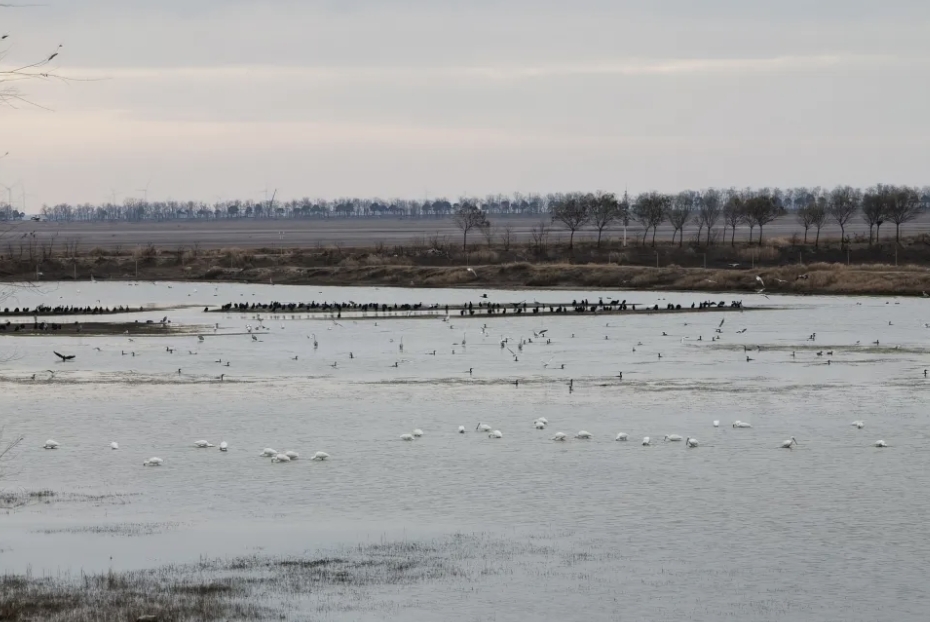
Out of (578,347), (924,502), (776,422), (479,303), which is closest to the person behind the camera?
(924,502)

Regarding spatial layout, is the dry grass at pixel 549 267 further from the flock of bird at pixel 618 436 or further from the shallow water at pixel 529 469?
the flock of bird at pixel 618 436

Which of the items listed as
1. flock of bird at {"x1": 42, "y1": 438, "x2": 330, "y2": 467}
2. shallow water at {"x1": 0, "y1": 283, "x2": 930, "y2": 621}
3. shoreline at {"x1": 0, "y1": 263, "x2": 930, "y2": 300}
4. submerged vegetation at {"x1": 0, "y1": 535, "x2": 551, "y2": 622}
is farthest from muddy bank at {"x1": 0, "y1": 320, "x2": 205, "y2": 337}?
submerged vegetation at {"x1": 0, "y1": 535, "x2": 551, "y2": 622}

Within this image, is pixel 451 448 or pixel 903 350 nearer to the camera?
pixel 451 448

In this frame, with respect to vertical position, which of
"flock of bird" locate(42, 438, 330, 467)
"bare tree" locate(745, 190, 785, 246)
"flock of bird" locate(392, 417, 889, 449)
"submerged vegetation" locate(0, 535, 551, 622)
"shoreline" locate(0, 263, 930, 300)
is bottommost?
"submerged vegetation" locate(0, 535, 551, 622)

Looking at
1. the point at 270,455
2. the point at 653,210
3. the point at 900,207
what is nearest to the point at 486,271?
the point at 653,210

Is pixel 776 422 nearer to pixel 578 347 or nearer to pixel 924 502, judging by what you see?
pixel 924 502

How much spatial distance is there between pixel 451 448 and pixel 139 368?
58.6 feet

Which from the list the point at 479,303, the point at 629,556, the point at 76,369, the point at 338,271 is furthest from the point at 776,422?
the point at 338,271

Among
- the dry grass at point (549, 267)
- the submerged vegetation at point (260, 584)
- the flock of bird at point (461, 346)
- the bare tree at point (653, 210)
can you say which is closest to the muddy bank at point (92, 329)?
the flock of bird at point (461, 346)

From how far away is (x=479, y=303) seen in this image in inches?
2680

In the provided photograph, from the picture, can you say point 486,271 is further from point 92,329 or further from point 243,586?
point 243,586

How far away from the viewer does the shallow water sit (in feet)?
55.5

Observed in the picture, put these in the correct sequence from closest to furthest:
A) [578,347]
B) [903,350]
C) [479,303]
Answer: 1. [903,350]
2. [578,347]
3. [479,303]

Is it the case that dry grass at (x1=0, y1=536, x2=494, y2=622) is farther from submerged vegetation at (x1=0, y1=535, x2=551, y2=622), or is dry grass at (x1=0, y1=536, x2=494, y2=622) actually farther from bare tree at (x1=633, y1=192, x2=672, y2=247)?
bare tree at (x1=633, y1=192, x2=672, y2=247)
